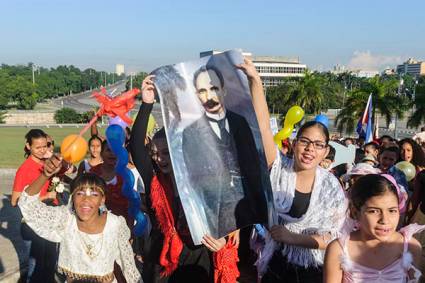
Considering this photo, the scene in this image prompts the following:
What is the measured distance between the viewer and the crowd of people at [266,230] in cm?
218

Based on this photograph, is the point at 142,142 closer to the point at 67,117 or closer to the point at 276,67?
the point at 67,117

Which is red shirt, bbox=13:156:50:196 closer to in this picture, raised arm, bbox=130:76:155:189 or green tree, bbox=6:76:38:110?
raised arm, bbox=130:76:155:189

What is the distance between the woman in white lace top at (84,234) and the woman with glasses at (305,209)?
1038 mm

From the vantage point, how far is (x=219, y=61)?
226 cm

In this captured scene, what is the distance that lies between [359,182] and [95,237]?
1688 mm

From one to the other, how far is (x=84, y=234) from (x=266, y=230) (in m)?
1.17

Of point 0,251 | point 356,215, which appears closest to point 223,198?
point 356,215

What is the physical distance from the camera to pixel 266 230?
9.02 feet

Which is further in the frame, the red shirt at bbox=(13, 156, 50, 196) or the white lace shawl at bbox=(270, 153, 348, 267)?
the red shirt at bbox=(13, 156, 50, 196)

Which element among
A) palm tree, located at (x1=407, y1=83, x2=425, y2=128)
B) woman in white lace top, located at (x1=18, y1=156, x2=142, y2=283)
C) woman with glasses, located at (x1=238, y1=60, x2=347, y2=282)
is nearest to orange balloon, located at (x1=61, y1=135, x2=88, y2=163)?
woman in white lace top, located at (x1=18, y1=156, x2=142, y2=283)

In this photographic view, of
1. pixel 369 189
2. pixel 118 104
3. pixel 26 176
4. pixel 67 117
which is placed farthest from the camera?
pixel 67 117

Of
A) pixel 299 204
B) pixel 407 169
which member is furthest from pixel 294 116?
pixel 299 204

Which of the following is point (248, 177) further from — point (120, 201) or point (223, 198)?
point (120, 201)

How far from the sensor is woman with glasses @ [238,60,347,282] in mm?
2547
